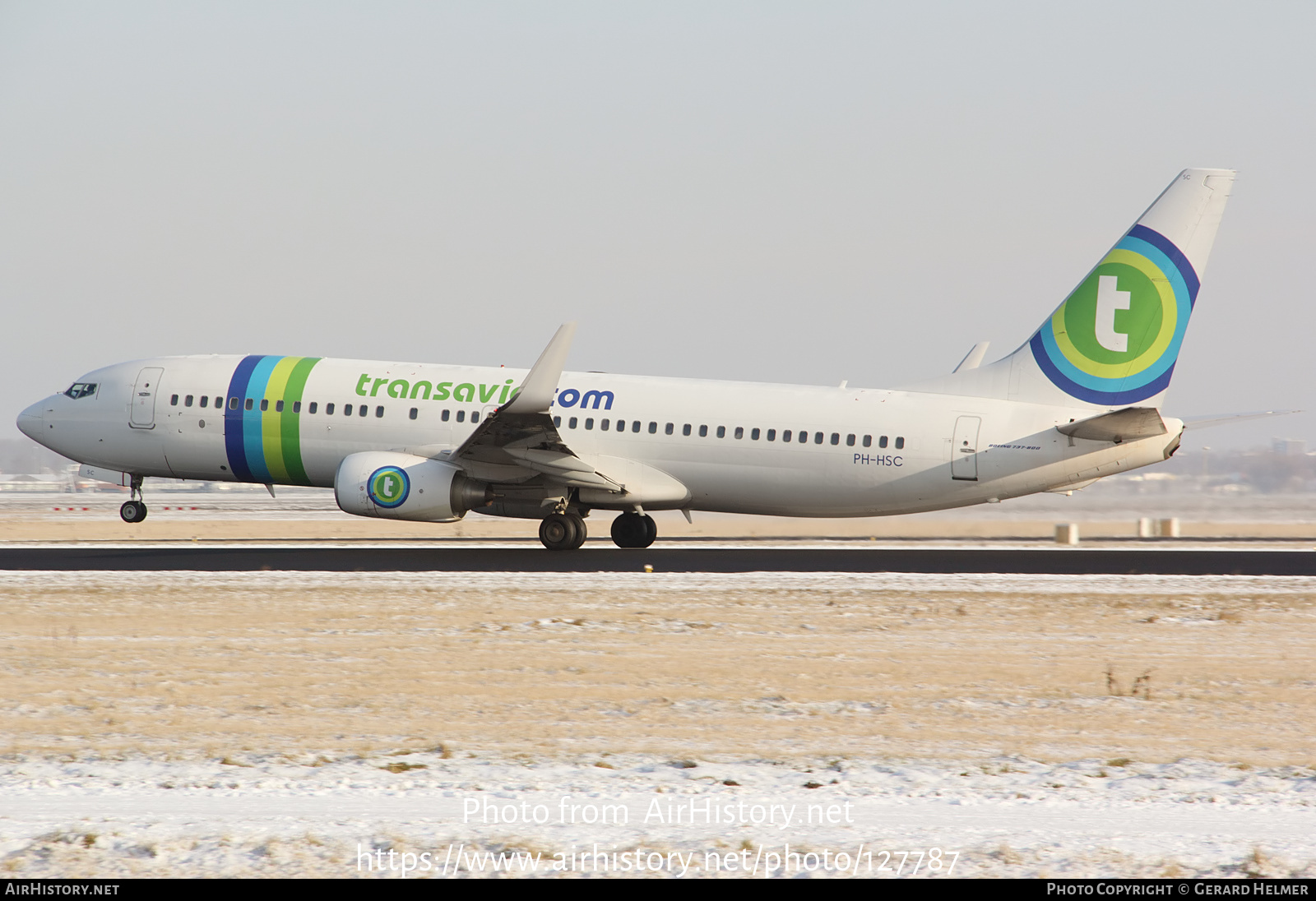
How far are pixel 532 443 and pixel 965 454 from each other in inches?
384

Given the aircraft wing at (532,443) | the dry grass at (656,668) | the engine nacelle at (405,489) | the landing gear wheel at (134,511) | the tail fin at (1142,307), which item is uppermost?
the tail fin at (1142,307)

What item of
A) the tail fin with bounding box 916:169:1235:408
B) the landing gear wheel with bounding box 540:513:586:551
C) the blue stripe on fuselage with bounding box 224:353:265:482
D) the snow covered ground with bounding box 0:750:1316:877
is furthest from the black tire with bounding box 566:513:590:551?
the snow covered ground with bounding box 0:750:1316:877

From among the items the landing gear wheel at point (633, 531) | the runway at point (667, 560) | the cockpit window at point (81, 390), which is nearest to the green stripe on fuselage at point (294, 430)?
the runway at point (667, 560)

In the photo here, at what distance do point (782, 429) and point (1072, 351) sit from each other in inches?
270

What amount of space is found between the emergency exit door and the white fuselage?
3 centimetres

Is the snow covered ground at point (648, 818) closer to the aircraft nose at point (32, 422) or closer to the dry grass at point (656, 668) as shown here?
the dry grass at point (656, 668)

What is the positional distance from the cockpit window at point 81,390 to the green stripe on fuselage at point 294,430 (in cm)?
607

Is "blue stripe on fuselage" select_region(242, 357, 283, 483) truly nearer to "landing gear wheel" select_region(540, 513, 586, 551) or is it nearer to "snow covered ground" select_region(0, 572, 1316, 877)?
"landing gear wheel" select_region(540, 513, 586, 551)

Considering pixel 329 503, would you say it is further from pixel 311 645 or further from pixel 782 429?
pixel 311 645

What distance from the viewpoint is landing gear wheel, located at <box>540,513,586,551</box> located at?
2883 cm

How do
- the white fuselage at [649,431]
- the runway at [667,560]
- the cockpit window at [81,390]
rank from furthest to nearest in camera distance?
1. the cockpit window at [81,390]
2. the white fuselage at [649,431]
3. the runway at [667,560]

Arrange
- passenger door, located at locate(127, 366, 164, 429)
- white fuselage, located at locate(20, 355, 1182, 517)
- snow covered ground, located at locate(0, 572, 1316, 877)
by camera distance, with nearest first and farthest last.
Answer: snow covered ground, located at locate(0, 572, 1316, 877) → white fuselage, located at locate(20, 355, 1182, 517) → passenger door, located at locate(127, 366, 164, 429)

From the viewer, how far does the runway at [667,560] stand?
79.8 ft
